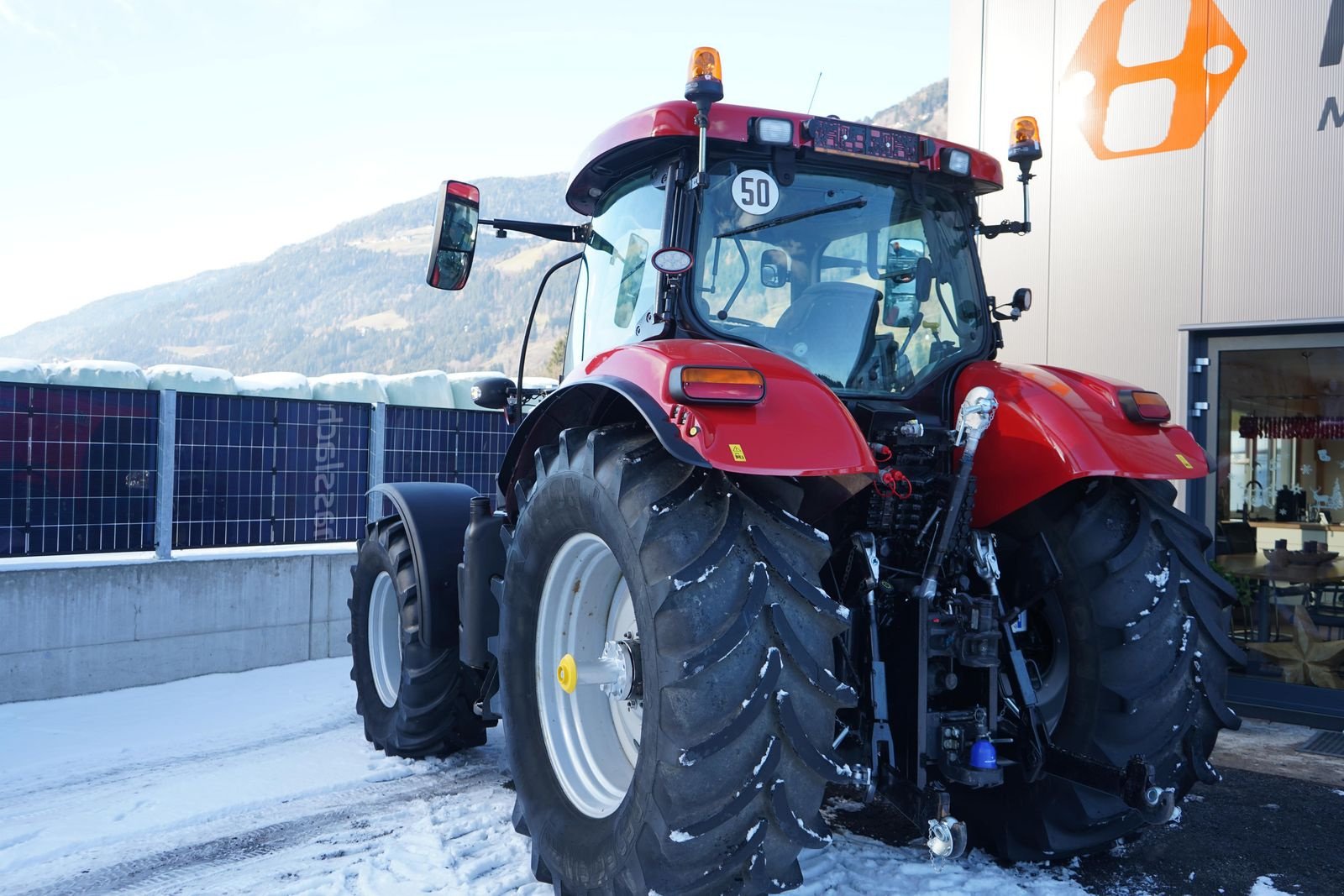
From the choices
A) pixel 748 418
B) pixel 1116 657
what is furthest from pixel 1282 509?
pixel 748 418

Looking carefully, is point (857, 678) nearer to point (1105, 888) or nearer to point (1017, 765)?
point (1017, 765)

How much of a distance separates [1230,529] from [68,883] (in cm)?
614

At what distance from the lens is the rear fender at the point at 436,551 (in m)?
4.15

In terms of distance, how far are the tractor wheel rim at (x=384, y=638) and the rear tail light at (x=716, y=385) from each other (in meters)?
2.74

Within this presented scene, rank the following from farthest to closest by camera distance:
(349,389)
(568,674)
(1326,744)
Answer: (349,389) < (1326,744) < (568,674)

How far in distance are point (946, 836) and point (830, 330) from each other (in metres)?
1.51

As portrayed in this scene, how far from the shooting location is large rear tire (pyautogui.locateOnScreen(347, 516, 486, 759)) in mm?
4219

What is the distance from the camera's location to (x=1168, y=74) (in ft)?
20.3

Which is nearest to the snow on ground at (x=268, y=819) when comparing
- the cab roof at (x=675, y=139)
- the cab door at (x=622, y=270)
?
the cab door at (x=622, y=270)

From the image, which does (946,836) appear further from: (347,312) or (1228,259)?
(347,312)

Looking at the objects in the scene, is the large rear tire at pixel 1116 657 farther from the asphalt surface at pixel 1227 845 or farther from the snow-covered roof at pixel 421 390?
the snow-covered roof at pixel 421 390

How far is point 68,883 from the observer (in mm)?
3191

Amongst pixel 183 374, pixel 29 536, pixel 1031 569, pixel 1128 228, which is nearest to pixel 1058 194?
pixel 1128 228

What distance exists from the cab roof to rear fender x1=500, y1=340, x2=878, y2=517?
72 centimetres
